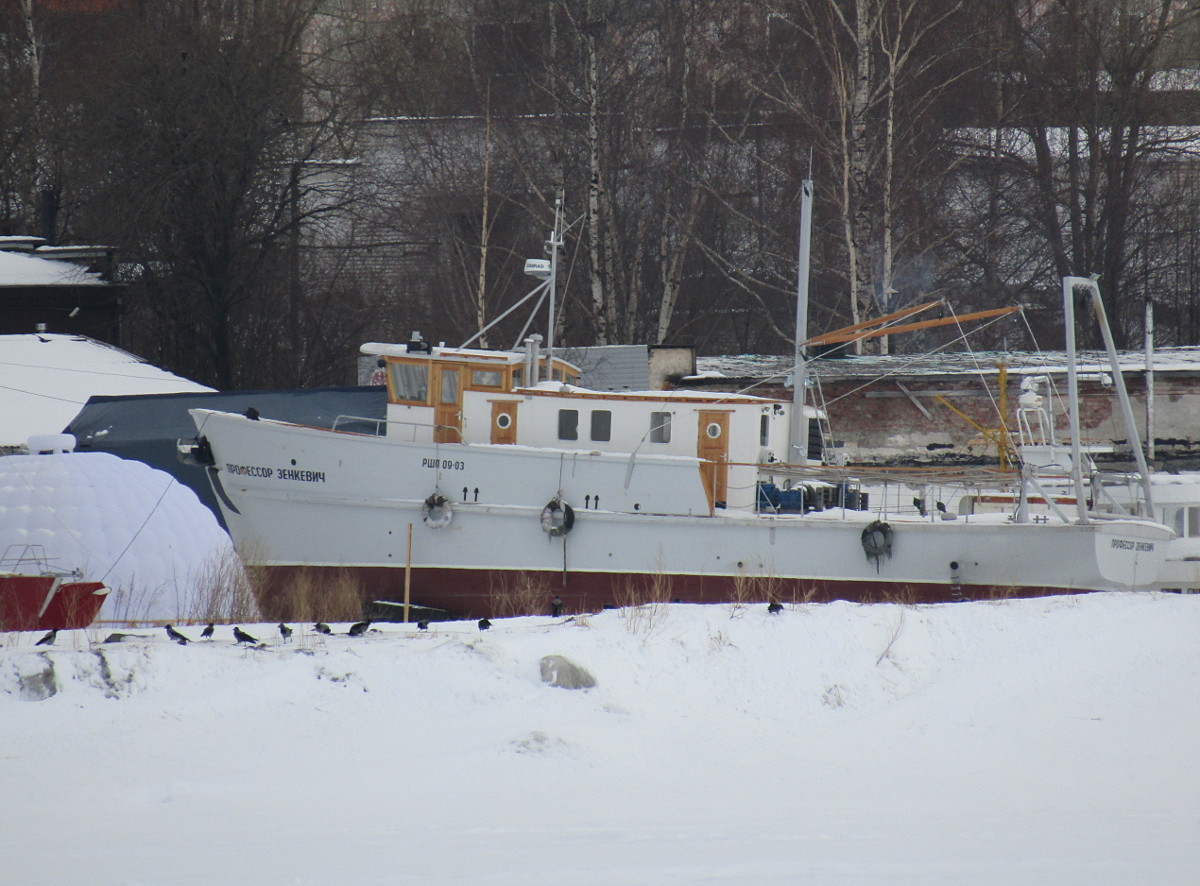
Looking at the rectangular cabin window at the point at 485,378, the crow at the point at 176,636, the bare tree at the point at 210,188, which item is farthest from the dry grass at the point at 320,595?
the bare tree at the point at 210,188

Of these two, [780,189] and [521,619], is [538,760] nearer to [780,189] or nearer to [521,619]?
[521,619]

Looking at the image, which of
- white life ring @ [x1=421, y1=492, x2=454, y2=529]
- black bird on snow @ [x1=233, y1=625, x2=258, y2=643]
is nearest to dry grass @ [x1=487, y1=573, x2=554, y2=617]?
white life ring @ [x1=421, y1=492, x2=454, y2=529]

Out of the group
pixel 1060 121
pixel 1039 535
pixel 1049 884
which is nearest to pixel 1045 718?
pixel 1049 884

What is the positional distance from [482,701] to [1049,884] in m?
3.66

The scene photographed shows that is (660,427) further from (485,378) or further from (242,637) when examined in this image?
(242,637)

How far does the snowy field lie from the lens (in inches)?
225

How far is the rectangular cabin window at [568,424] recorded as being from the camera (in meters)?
16.8

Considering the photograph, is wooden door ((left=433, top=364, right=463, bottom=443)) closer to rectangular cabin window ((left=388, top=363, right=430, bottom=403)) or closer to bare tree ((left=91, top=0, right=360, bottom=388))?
rectangular cabin window ((left=388, top=363, right=430, bottom=403))

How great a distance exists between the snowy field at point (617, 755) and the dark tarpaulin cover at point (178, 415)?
452 inches

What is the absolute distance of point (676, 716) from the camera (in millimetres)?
8102

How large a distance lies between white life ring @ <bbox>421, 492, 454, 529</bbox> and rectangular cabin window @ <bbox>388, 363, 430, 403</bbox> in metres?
1.59

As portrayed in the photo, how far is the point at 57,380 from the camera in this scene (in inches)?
932

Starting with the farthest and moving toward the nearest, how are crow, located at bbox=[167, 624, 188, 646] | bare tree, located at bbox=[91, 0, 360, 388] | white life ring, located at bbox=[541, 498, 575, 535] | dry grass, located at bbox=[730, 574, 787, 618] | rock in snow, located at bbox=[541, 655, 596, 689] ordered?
bare tree, located at bbox=[91, 0, 360, 388]
white life ring, located at bbox=[541, 498, 575, 535]
dry grass, located at bbox=[730, 574, 787, 618]
crow, located at bbox=[167, 624, 188, 646]
rock in snow, located at bbox=[541, 655, 596, 689]

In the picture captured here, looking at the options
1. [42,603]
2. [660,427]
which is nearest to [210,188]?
[660,427]
